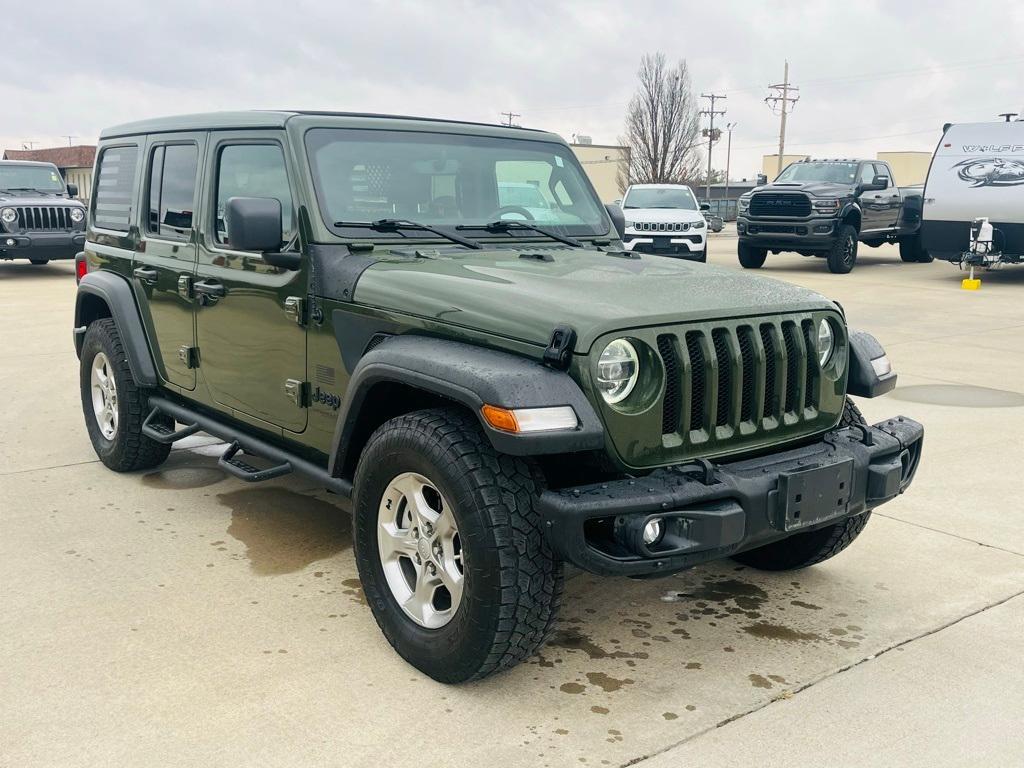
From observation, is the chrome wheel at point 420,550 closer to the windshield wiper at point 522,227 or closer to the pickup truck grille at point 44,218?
the windshield wiper at point 522,227

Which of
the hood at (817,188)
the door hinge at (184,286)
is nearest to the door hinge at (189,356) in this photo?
the door hinge at (184,286)

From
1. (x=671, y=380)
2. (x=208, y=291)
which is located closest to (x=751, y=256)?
(x=208, y=291)

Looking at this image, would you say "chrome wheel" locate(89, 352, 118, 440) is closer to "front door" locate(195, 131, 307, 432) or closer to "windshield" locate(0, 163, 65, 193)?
"front door" locate(195, 131, 307, 432)

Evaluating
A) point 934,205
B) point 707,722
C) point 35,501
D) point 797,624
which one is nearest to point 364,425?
point 707,722

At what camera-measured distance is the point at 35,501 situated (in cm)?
507

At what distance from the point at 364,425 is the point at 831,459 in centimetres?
162

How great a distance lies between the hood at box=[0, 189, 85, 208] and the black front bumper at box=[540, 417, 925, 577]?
16005 millimetres

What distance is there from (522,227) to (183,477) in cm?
250

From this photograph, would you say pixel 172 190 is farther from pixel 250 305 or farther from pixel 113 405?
pixel 113 405

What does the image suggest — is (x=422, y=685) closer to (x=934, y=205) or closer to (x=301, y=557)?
(x=301, y=557)

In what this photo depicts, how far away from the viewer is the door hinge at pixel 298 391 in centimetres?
396

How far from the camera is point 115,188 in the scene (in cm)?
555

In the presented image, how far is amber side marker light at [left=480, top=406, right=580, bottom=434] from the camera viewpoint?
285 cm

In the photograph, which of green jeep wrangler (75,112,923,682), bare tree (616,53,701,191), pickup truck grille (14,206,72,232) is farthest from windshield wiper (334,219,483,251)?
bare tree (616,53,701,191)
